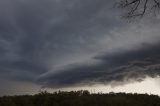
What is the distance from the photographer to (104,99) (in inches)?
685

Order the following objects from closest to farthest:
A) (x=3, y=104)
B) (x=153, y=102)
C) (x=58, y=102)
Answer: (x=3, y=104) → (x=58, y=102) → (x=153, y=102)

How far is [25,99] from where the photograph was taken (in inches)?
669

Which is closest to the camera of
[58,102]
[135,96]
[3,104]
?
[3,104]

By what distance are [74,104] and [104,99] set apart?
1833 mm

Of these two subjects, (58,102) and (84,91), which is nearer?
(58,102)

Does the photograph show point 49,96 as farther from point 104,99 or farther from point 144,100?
point 144,100

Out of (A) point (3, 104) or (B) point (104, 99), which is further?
(B) point (104, 99)

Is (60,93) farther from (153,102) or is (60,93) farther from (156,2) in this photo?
(156,2)

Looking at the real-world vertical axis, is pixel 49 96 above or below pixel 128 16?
below

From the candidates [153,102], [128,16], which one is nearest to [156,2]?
[128,16]

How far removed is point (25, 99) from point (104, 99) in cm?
390

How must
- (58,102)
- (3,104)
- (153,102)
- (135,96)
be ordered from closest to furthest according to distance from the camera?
(3,104) → (58,102) → (153,102) → (135,96)

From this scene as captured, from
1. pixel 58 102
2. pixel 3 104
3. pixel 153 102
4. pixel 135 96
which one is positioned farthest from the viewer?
pixel 135 96

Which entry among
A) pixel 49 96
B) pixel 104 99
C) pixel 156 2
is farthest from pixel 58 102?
pixel 156 2
